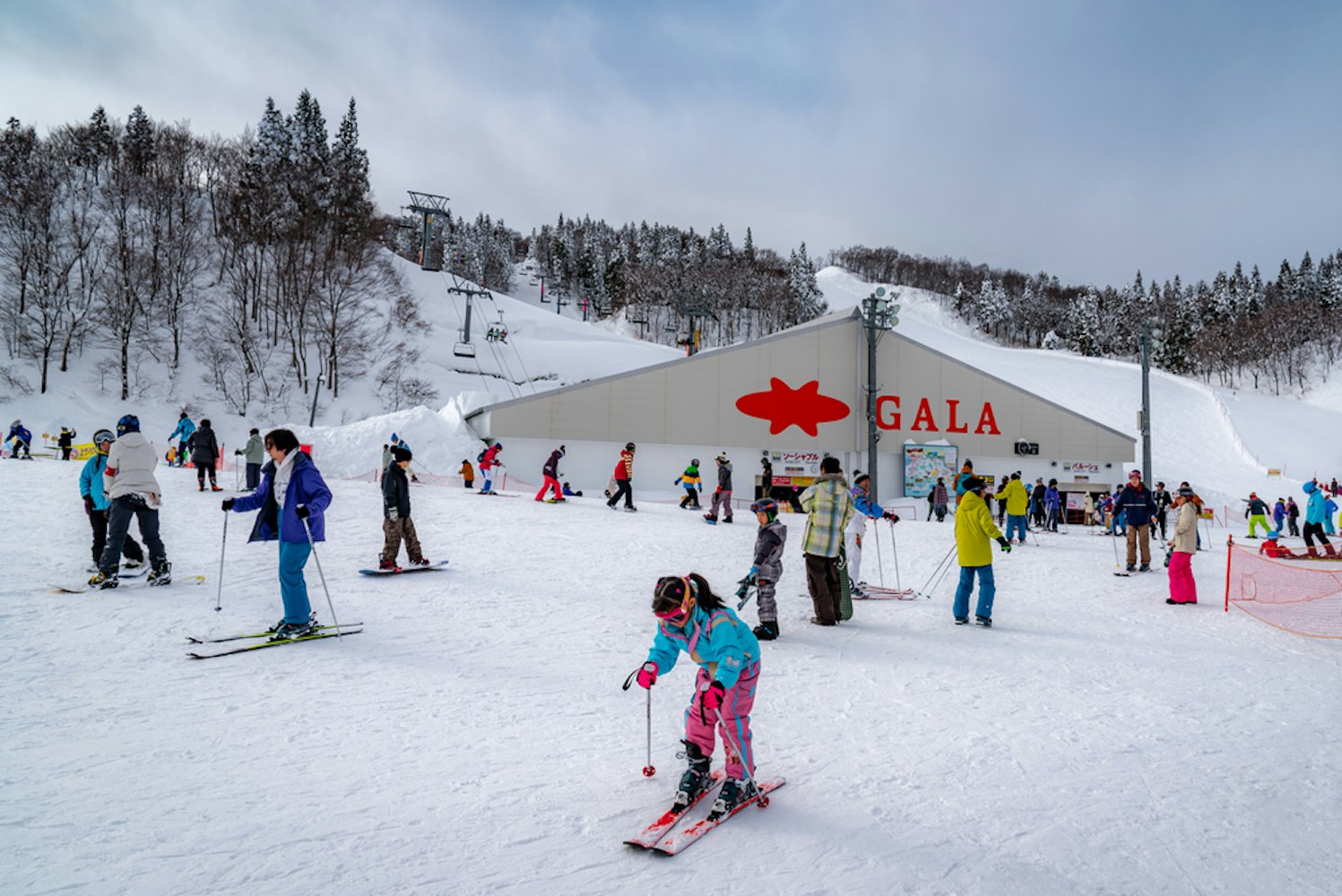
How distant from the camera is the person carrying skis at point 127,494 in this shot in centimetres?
729

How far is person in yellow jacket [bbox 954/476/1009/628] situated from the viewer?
25.0ft

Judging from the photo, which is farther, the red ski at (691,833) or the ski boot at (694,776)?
the ski boot at (694,776)

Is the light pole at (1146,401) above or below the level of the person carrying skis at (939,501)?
above

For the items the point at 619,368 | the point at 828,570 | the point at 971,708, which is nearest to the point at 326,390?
the point at 619,368

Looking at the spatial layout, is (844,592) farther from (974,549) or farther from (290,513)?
(290,513)

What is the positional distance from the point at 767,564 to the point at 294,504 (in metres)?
4.10

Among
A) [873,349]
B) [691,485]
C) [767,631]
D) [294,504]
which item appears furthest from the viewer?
[873,349]

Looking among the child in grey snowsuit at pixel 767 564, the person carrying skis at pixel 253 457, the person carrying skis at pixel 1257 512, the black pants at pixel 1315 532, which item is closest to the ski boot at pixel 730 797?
the child in grey snowsuit at pixel 767 564

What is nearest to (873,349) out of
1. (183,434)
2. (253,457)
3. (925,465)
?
(925,465)

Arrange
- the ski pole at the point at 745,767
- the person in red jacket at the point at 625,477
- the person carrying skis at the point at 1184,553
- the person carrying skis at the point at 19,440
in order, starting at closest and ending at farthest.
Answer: the ski pole at the point at 745,767, the person carrying skis at the point at 1184,553, the person in red jacket at the point at 625,477, the person carrying skis at the point at 19,440

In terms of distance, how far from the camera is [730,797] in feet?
11.3

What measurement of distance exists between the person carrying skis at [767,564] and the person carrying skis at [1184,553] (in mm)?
5738

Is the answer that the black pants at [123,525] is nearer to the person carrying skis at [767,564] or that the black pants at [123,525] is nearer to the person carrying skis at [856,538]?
the person carrying skis at [767,564]

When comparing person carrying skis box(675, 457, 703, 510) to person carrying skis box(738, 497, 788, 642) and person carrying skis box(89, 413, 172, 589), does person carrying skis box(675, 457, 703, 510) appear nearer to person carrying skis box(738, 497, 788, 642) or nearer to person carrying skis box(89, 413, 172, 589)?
person carrying skis box(738, 497, 788, 642)
